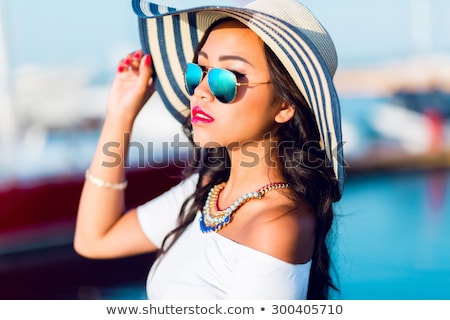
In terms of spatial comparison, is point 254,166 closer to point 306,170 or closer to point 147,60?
point 306,170

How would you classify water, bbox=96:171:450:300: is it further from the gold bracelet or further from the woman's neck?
the gold bracelet

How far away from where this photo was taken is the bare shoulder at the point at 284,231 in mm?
1716

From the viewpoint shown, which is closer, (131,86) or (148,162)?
(131,86)

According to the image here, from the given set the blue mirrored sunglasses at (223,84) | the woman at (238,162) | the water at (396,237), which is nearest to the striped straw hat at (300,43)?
the woman at (238,162)

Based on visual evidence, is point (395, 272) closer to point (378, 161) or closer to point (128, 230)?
point (128, 230)

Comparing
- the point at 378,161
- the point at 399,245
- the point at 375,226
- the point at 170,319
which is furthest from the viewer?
the point at 378,161

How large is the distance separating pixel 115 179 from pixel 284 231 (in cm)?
62

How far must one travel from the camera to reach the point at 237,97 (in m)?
1.90

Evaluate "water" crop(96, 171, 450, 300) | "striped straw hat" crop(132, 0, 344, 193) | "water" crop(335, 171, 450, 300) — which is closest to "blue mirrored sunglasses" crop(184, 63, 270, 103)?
"striped straw hat" crop(132, 0, 344, 193)

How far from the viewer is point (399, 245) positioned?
304 inches

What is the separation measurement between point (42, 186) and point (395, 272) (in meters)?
3.09

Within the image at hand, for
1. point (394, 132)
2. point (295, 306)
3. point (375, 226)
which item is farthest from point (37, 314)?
point (394, 132)

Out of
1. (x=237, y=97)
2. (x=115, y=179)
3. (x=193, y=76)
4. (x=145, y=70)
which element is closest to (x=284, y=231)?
(x=237, y=97)

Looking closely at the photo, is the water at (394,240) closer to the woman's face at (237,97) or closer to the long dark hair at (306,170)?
the long dark hair at (306,170)
